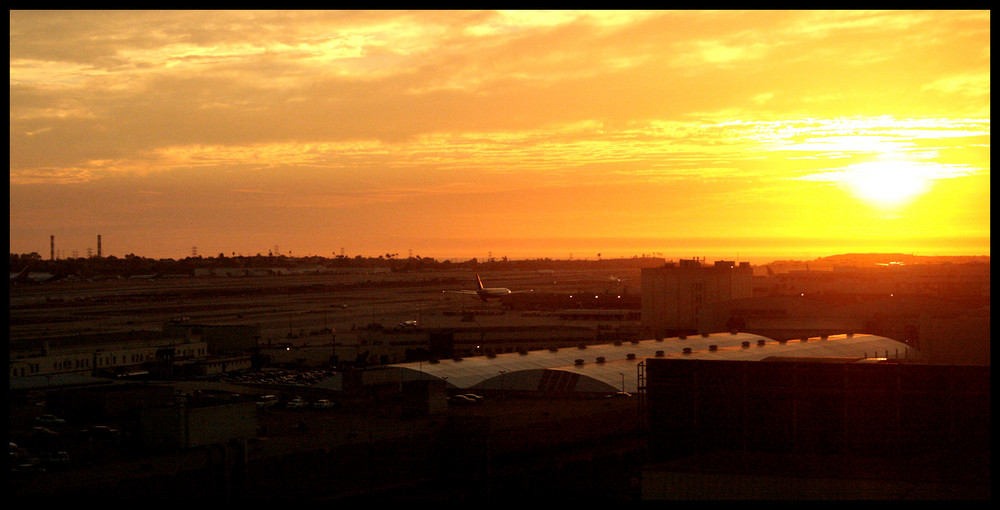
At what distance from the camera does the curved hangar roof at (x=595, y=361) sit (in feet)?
48.8

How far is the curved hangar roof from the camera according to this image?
14.9 meters

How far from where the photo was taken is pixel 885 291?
1677 inches

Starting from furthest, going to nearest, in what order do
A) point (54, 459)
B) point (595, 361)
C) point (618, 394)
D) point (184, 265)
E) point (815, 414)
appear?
point (184, 265)
point (595, 361)
point (618, 394)
point (54, 459)
point (815, 414)

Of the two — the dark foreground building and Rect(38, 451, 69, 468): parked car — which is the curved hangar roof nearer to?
the dark foreground building

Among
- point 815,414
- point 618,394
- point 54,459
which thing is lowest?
point 618,394

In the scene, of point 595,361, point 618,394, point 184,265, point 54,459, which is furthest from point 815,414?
point 184,265

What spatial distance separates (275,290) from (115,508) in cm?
5503

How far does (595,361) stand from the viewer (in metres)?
17.4

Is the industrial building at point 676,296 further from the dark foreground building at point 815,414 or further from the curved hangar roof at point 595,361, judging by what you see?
the dark foreground building at point 815,414

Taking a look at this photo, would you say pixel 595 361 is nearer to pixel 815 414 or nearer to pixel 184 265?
pixel 815 414

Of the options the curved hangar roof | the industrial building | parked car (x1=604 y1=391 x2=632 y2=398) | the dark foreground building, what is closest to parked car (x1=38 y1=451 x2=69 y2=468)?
the dark foreground building

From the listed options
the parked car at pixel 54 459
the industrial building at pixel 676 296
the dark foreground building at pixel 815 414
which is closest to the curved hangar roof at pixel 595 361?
the dark foreground building at pixel 815 414

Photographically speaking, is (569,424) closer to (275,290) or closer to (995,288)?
(995,288)

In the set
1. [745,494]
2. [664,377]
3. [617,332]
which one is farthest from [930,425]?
[617,332]
